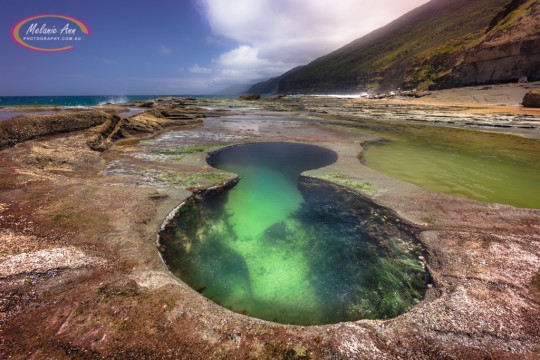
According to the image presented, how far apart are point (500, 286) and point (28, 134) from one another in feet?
81.0

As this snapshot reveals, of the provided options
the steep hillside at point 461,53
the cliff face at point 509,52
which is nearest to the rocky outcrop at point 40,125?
the cliff face at point 509,52

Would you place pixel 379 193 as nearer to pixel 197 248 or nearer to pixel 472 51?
pixel 197 248

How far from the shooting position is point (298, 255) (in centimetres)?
877

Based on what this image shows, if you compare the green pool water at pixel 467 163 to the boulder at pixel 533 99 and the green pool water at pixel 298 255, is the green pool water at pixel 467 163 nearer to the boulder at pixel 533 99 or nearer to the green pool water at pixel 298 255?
the green pool water at pixel 298 255

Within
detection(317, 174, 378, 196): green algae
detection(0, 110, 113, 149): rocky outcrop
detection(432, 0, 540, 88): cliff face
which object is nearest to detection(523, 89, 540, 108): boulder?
detection(432, 0, 540, 88): cliff face

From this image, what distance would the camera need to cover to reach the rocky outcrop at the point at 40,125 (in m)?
15.9

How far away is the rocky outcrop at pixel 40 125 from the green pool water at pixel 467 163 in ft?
74.5

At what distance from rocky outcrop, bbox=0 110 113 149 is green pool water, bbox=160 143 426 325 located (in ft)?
45.3

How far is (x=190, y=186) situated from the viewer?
12734 millimetres

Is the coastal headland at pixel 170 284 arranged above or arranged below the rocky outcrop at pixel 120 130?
below

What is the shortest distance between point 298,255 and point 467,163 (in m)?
16.6

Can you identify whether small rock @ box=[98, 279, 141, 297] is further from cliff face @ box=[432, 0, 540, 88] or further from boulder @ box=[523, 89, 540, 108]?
cliff face @ box=[432, 0, 540, 88]


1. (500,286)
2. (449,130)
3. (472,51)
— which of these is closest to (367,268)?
(500,286)

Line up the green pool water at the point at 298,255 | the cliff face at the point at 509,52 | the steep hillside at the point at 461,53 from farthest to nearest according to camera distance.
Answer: the steep hillside at the point at 461,53 → the cliff face at the point at 509,52 → the green pool water at the point at 298,255
